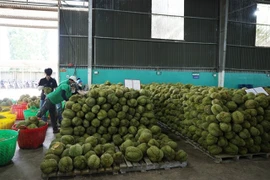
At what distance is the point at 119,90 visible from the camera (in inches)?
215

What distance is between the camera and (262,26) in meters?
14.2

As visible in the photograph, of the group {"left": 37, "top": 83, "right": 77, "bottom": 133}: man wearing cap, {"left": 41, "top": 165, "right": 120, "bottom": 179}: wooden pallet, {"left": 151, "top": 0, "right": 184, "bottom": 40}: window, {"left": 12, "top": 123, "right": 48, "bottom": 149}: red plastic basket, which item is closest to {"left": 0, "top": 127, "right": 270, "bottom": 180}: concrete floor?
{"left": 41, "top": 165, "right": 120, "bottom": 179}: wooden pallet

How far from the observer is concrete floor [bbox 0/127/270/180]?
3887 millimetres

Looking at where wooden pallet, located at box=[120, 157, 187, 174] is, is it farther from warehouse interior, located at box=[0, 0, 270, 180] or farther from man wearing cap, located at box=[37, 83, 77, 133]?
man wearing cap, located at box=[37, 83, 77, 133]

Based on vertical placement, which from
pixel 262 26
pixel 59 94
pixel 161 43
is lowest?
pixel 59 94

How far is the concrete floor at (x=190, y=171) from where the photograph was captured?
3887 mm

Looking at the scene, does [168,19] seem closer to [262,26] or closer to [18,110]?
[262,26]

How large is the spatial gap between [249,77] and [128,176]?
13.0 m

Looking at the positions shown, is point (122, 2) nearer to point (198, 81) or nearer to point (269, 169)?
point (198, 81)

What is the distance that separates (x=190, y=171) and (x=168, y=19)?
35.7 feet

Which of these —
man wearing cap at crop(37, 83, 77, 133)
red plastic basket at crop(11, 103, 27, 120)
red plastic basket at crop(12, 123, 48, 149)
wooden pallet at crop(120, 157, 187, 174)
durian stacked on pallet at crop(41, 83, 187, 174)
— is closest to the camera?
durian stacked on pallet at crop(41, 83, 187, 174)

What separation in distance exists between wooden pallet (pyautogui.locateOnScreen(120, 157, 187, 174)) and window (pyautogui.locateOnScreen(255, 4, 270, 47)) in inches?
520

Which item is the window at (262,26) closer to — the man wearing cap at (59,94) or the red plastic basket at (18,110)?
the man wearing cap at (59,94)

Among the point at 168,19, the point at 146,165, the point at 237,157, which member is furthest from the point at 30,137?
the point at 168,19
